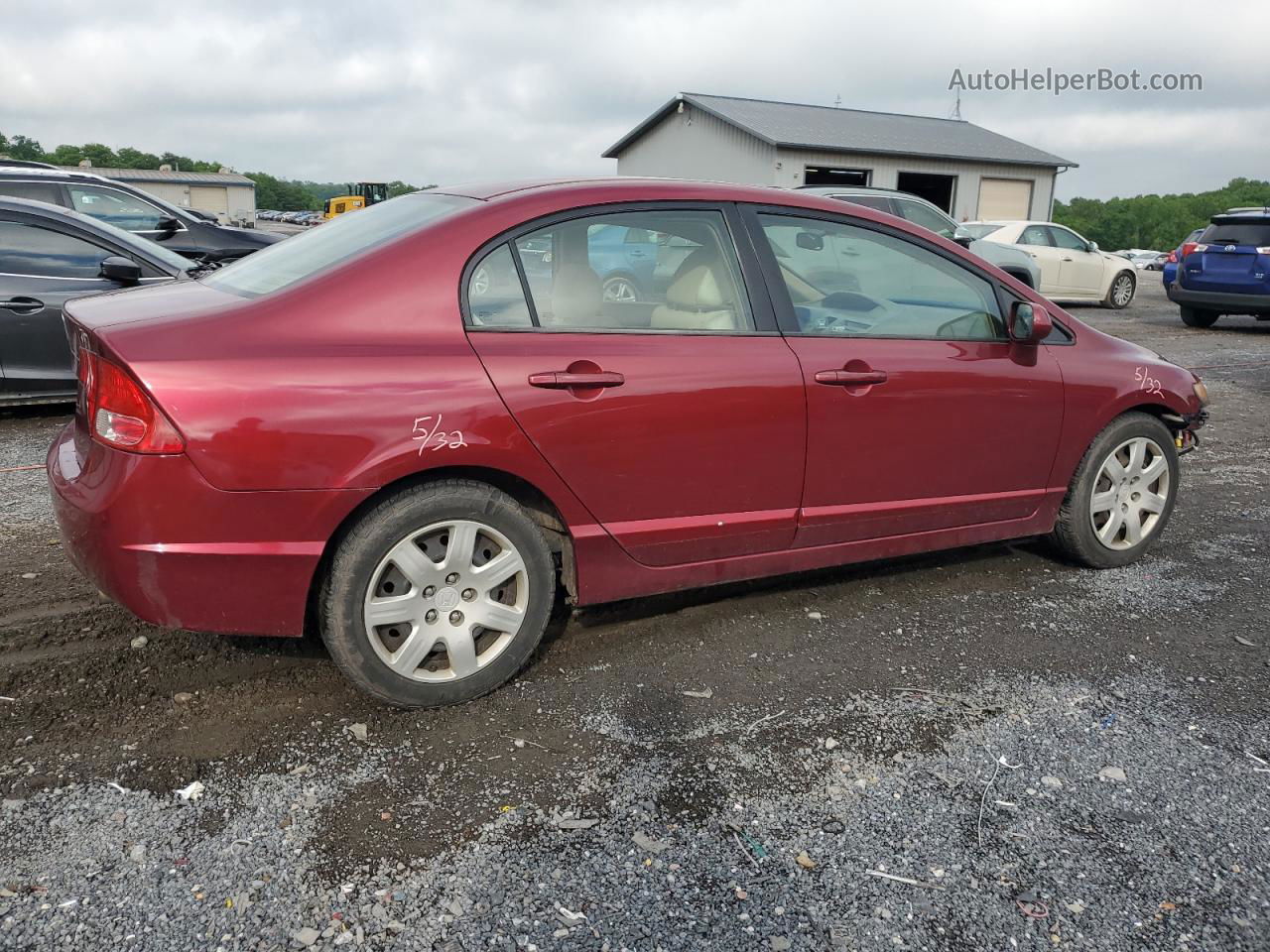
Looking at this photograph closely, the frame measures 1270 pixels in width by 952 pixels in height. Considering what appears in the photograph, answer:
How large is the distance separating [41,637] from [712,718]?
7.76 feet

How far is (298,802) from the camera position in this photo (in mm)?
2646

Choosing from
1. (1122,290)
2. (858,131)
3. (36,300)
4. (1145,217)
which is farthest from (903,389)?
(1145,217)

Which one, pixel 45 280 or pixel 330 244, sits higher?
pixel 330 244

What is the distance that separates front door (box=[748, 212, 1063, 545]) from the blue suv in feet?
40.5

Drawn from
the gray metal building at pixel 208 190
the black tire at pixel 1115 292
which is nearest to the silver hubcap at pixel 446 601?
the black tire at pixel 1115 292

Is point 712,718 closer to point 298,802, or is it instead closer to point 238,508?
point 298,802

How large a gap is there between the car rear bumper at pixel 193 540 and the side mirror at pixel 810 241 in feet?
6.11

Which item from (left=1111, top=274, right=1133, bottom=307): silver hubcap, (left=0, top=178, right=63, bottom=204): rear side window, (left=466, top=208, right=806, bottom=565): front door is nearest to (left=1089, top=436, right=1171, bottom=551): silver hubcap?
(left=466, top=208, right=806, bottom=565): front door

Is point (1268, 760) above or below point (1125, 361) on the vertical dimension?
below

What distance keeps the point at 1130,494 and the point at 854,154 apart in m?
24.9

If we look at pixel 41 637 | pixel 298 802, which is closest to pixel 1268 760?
pixel 298 802

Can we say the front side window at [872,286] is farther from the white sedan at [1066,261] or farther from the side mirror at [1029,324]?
the white sedan at [1066,261]

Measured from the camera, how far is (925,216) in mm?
13344

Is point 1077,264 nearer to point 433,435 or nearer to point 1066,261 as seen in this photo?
point 1066,261
